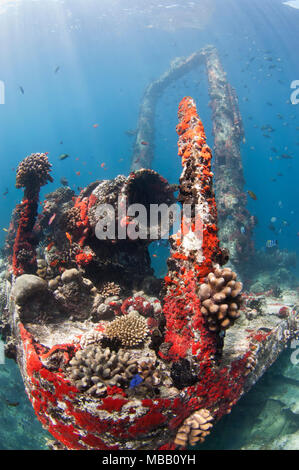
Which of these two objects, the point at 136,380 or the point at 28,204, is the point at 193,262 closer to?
the point at 136,380

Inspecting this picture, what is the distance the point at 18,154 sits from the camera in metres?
153

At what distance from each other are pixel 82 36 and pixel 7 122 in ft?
447

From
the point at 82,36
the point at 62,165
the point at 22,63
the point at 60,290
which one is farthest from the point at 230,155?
the point at 62,165

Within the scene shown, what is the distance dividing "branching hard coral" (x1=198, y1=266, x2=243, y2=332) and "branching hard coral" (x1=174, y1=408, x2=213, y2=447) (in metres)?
1.31

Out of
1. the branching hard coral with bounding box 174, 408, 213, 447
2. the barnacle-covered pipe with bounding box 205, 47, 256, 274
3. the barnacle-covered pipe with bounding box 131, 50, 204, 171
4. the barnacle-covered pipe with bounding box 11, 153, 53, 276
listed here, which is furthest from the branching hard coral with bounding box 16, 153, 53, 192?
the barnacle-covered pipe with bounding box 131, 50, 204, 171

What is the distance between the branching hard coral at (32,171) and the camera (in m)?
7.39

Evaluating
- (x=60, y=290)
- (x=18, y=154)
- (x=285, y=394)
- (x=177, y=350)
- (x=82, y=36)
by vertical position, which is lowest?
(x=285, y=394)

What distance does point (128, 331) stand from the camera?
451 centimetres

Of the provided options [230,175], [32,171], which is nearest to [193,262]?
[32,171]

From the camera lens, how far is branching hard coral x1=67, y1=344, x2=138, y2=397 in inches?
129

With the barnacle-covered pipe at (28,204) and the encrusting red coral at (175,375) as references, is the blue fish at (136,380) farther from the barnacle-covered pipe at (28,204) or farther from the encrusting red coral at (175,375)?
the barnacle-covered pipe at (28,204)

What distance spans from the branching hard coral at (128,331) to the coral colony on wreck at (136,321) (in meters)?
0.02

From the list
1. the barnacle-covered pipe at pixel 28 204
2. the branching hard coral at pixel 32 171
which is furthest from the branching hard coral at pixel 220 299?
the branching hard coral at pixel 32 171
